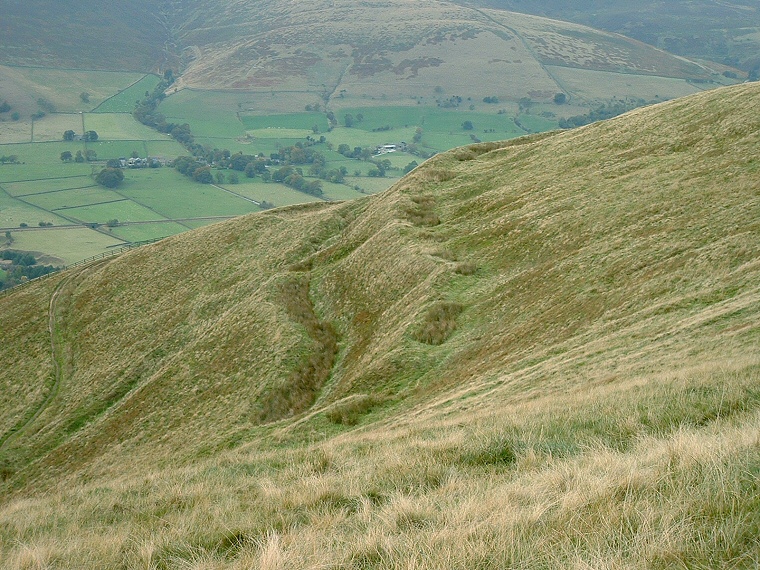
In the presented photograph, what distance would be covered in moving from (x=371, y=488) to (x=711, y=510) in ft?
18.2

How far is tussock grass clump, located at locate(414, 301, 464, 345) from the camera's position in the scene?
112 feet

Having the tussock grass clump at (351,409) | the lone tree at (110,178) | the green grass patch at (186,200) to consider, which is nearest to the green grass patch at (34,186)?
the lone tree at (110,178)

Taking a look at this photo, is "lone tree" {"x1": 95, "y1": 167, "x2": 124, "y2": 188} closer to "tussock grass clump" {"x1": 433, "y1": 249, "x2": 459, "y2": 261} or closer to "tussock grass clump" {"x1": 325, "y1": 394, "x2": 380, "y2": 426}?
"tussock grass clump" {"x1": 433, "y1": 249, "x2": 459, "y2": 261}

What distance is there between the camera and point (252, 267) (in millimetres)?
57375

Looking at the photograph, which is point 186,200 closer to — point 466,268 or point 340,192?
point 340,192

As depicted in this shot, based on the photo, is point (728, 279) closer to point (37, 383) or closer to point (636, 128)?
point (636, 128)

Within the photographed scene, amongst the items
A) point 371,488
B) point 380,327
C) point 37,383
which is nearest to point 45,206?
point 37,383

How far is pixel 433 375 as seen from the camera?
30766 mm

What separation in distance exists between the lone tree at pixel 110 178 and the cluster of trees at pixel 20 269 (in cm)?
5696

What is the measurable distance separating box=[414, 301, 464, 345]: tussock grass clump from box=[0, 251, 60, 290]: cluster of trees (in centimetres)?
10966

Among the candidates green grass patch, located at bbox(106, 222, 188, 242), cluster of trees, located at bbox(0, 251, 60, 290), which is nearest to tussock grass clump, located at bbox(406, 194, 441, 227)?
cluster of trees, located at bbox(0, 251, 60, 290)

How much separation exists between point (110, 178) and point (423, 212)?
171749 mm

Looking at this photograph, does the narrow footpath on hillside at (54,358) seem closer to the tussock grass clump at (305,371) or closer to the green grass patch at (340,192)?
the tussock grass clump at (305,371)

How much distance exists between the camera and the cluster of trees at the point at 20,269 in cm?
12212
